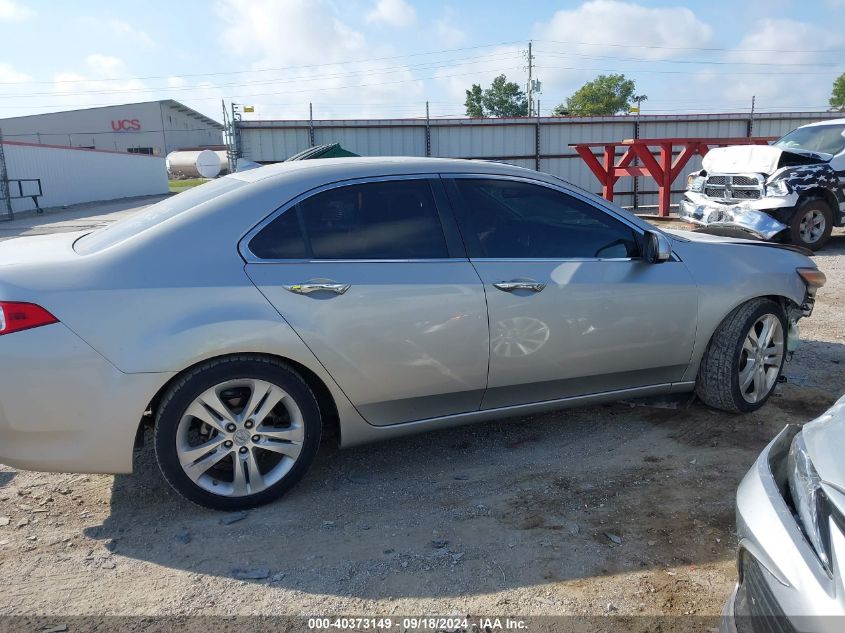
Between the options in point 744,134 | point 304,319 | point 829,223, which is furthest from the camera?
point 744,134

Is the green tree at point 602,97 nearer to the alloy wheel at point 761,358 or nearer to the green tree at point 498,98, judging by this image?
the green tree at point 498,98

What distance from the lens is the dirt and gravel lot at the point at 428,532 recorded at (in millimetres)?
2613

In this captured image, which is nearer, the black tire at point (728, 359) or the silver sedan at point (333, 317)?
the silver sedan at point (333, 317)

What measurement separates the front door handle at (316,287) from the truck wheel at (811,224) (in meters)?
8.87

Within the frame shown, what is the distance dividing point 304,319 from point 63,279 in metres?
1.00

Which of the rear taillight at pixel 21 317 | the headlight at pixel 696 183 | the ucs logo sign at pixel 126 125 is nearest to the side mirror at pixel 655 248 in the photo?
the rear taillight at pixel 21 317

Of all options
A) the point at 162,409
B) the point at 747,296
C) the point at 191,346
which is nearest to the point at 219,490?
the point at 162,409

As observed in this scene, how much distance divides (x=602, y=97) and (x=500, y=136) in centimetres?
7113

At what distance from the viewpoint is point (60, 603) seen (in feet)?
8.55

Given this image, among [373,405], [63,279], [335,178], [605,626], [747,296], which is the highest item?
[335,178]

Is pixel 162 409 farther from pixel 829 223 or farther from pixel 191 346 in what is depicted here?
pixel 829 223

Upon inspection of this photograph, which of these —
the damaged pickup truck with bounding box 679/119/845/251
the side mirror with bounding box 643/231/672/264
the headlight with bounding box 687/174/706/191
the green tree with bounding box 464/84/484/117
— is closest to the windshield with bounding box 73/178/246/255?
the side mirror with bounding box 643/231/672/264

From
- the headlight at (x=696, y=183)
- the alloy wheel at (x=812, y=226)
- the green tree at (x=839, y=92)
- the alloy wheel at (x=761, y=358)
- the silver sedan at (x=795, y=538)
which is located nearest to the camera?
the silver sedan at (x=795, y=538)

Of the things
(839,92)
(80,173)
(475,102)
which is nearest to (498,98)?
(475,102)
